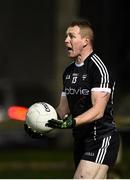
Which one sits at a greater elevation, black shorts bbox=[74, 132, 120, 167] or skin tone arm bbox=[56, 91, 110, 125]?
skin tone arm bbox=[56, 91, 110, 125]

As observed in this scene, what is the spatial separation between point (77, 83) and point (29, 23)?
3008 cm

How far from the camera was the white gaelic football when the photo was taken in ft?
34.1

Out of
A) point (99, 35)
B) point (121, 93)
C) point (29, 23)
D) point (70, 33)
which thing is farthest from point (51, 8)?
point (70, 33)

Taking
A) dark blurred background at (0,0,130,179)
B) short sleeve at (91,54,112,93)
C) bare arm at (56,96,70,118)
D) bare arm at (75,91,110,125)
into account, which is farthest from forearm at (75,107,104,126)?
dark blurred background at (0,0,130,179)

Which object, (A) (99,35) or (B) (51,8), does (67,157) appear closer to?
(A) (99,35)

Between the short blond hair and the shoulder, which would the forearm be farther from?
the short blond hair

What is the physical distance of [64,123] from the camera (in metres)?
10.1

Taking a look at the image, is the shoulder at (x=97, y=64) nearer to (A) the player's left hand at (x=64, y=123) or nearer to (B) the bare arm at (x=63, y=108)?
(B) the bare arm at (x=63, y=108)

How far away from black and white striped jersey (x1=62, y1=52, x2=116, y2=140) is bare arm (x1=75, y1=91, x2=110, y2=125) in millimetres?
70

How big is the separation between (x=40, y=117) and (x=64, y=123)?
0.42 m

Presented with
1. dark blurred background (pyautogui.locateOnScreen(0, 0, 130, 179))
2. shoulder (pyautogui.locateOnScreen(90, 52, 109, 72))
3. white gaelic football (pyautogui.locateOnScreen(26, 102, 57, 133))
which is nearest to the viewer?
white gaelic football (pyautogui.locateOnScreen(26, 102, 57, 133))

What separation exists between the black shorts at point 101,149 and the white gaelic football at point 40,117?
540mm

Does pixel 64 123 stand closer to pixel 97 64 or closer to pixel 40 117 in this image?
pixel 40 117

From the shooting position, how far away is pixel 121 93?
97.3ft
